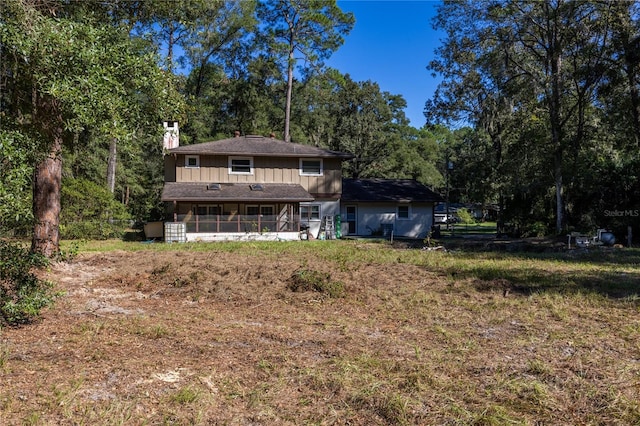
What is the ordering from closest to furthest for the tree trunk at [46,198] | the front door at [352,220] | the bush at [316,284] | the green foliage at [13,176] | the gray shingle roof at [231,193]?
1. the green foliage at [13,176]
2. the bush at [316,284]
3. the tree trunk at [46,198]
4. the gray shingle roof at [231,193]
5. the front door at [352,220]

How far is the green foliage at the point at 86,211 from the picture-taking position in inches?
829

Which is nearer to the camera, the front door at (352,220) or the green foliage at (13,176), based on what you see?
the green foliage at (13,176)

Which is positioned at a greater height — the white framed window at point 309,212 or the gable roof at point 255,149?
the gable roof at point 255,149

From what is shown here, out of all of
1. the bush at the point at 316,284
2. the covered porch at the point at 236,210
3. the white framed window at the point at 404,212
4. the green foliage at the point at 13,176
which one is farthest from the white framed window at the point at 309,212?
the green foliage at the point at 13,176

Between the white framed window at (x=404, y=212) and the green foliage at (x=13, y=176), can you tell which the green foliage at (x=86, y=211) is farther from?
the green foliage at (x=13, y=176)

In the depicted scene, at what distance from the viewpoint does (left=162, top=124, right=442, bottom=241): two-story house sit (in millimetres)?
22078

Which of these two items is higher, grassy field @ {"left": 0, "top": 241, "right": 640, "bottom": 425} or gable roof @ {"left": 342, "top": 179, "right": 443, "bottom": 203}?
gable roof @ {"left": 342, "top": 179, "right": 443, "bottom": 203}

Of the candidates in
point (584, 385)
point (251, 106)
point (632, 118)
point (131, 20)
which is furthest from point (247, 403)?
point (251, 106)

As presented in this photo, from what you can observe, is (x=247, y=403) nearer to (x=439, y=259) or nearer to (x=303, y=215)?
(x=439, y=259)

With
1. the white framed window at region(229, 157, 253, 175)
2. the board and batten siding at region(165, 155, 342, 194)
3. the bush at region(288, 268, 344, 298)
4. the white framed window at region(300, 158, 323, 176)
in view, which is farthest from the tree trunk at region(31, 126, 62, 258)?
the white framed window at region(300, 158, 323, 176)

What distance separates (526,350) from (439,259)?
898cm

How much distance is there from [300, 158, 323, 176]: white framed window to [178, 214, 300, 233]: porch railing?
3.16 m

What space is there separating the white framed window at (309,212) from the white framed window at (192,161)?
5975mm

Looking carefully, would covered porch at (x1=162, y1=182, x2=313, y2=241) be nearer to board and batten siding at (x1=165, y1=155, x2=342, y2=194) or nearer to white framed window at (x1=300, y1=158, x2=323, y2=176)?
board and batten siding at (x1=165, y1=155, x2=342, y2=194)
